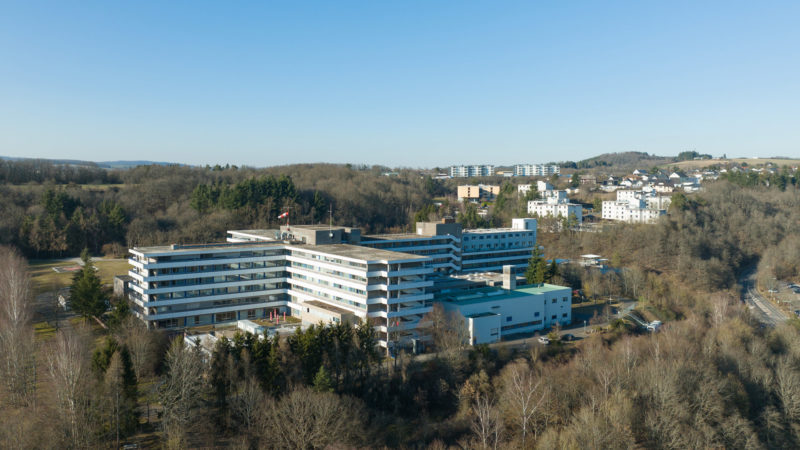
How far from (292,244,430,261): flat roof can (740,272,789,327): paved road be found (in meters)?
40.1

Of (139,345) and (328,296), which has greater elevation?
(328,296)

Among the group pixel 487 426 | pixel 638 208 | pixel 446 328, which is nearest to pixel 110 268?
pixel 446 328

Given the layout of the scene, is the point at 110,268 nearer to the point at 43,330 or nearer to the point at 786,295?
the point at 43,330

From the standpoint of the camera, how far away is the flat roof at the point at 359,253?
126 feet

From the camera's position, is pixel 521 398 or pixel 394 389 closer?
pixel 521 398

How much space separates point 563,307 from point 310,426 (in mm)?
29373

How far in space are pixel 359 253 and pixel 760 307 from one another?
2011 inches

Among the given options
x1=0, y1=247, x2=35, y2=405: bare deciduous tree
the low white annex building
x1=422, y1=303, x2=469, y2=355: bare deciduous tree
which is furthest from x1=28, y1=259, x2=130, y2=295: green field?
the low white annex building

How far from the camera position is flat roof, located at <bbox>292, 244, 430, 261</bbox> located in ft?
126

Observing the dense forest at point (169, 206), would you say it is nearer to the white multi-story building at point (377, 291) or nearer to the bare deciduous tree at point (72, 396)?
the white multi-story building at point (377, 291)

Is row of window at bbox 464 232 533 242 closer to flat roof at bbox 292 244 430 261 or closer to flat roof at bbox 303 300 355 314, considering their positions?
flat roof at bbox 292 244 430 261

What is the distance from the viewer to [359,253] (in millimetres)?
40938

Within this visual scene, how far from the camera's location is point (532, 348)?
129ft

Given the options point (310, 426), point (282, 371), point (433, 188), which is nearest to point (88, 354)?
point (282, 371)
